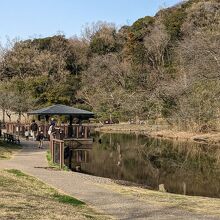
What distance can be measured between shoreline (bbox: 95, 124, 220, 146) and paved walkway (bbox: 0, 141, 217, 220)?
2299 cm

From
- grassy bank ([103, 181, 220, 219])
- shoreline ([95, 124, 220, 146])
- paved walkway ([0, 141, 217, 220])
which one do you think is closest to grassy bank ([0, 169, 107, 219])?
paved walkway ([0, 141, 217, 220])

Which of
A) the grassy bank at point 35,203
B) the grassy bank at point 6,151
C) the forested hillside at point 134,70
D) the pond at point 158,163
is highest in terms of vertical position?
the forested hillside at point 134,70

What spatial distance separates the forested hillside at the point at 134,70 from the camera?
1485 inches

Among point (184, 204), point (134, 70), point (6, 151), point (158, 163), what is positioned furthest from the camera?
point (134, 70)

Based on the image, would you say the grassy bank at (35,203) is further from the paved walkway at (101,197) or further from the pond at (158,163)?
the pond at (158,163)

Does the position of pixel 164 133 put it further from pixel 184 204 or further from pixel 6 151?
pixel 184 204

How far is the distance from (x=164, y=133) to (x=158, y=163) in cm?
1835

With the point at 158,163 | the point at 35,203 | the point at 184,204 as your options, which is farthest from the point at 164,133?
the point at 35,203

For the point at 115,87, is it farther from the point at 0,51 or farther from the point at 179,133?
the point at 0,51

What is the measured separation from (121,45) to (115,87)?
19.5m

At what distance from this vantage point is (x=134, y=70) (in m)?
63.4

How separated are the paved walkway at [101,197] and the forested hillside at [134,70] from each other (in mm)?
19573

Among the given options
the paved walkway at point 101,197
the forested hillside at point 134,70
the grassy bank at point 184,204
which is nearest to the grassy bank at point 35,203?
the paved walkway at point 101,197

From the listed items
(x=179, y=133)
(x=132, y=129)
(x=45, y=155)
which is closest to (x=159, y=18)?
(x=132, y=129)
